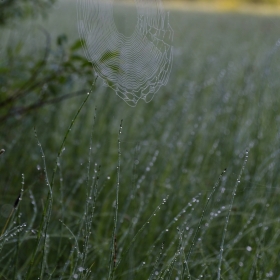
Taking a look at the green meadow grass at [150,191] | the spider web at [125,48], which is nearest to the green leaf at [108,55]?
the spider web at [125,48]

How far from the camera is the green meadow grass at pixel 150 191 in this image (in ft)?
4.24

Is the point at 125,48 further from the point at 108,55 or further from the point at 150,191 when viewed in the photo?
the point at 150,191

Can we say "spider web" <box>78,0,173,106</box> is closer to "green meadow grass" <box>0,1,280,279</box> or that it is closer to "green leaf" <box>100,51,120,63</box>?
"green leaf" <box>100,51,120,63</box>

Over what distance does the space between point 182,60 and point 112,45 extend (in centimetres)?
169

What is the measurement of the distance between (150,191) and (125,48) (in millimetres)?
495

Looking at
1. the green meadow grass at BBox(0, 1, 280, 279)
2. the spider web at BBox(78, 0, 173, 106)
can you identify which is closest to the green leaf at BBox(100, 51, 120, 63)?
the spider web at BBox(78, 0, 173, 106)

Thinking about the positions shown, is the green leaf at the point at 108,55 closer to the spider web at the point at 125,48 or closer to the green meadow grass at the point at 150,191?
the spider web at the point at 125,48

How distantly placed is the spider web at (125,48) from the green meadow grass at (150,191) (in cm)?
19

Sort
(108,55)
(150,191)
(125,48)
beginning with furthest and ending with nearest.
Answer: (150,191) < (125,48) < (108,55)

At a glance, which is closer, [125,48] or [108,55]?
[108,55]

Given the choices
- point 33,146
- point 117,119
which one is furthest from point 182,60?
point 33,146

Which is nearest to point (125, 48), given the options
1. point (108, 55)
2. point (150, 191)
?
point (108, 55)

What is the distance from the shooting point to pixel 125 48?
4.89ft

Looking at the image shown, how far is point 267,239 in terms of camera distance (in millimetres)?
1590
